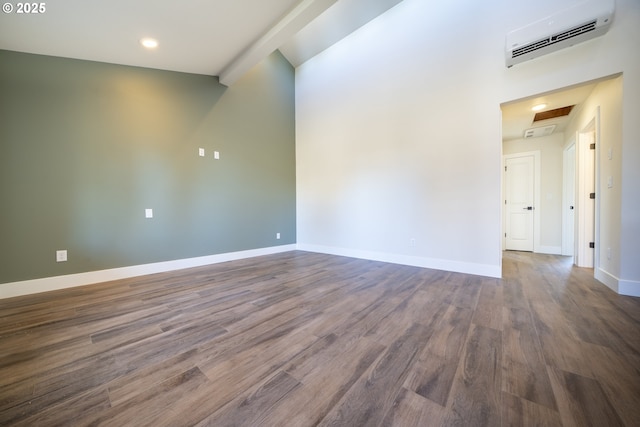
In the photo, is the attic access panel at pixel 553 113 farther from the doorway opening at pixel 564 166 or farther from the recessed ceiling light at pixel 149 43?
the recessed ceiling light at pixel 149 43

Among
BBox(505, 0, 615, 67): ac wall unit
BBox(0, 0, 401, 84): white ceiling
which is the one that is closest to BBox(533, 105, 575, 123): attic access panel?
BBox(505, 0, 615, 67): ac wall unit

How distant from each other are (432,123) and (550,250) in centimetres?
414

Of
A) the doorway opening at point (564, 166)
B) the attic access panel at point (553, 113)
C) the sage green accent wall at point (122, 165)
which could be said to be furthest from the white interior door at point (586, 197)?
the sage green accent wall at point (122, 165)

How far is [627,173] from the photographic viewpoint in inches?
92.1

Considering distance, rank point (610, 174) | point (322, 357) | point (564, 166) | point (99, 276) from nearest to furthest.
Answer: point (322, 357) → point (610, 174) → point (99, 276) → point (564, 166)

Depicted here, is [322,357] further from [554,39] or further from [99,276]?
[554,39]

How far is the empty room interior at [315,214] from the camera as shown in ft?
3.95

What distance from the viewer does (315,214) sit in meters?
4.99

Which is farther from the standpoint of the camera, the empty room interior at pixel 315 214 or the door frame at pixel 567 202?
the door frame at pixel 567 202

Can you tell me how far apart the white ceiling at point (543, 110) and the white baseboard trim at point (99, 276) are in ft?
15.6

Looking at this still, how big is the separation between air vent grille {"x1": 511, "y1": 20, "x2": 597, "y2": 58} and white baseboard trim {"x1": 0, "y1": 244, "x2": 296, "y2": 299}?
15.3 feet

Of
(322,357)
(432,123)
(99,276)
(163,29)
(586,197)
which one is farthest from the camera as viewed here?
(586,197)

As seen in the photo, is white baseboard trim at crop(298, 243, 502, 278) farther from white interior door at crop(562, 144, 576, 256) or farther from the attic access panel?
white interior door at crop(562, 144, 576, 256)

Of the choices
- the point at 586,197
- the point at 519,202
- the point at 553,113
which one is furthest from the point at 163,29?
the point at 519,202
